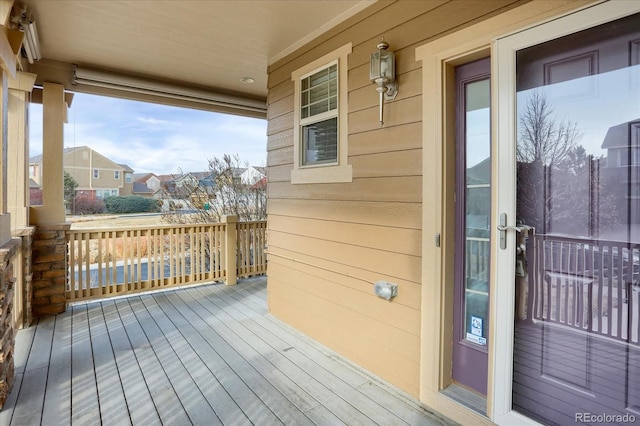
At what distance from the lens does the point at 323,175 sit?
112 inches

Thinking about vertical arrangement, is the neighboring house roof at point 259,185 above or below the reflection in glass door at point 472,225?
above

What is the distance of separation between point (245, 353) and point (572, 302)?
2258 millimetres

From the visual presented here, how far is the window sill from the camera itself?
263 cm

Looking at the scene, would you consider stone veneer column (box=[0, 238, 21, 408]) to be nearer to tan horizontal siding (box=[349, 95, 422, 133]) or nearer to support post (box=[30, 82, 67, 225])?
support post (box=[30, 82, 67, 225])

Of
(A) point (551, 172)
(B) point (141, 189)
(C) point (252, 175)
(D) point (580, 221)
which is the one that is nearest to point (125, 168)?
(B) point (141, 189)

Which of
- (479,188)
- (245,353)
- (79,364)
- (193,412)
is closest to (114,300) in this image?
(79,364)

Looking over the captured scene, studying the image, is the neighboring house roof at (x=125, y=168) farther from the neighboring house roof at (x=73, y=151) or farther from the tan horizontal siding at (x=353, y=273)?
the tan horizontal siding at (x=353, y=273)

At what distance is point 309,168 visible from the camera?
303cm

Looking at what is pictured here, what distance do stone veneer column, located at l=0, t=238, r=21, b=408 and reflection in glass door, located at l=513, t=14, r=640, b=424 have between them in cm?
285

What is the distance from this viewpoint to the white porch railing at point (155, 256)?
13.0 feet

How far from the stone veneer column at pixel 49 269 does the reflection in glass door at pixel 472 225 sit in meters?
3.95

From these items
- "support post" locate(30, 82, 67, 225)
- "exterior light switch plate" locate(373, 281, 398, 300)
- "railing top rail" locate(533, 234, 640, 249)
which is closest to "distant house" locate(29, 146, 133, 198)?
"support post" locate(30, 82, 67, 225)

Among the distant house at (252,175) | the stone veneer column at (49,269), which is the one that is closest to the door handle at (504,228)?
the stone veneer column at (49,269)

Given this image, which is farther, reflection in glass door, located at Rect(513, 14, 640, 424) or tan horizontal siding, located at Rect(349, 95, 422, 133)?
tan horizontal siding, located at Rect(349, 95, 422, 133)
